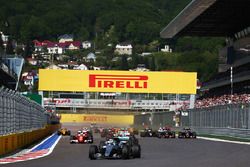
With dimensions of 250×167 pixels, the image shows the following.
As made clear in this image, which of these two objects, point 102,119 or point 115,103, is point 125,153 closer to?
point 115,103

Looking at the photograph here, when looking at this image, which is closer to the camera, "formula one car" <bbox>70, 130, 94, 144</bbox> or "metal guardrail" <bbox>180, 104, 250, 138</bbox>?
"formula one car" <bbox>70, 130, 94, 144</bbox>

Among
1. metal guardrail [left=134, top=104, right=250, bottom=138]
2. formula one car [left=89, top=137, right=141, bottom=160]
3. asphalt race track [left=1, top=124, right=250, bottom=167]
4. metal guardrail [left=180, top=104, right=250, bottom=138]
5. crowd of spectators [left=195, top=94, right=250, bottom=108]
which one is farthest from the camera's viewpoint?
crowd of spectators [left=195, top=94, right=250, bottom=108]

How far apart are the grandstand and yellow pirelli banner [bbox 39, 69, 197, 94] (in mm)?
5180

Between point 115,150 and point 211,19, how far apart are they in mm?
52626

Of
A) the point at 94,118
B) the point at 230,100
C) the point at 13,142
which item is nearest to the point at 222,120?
the point at 230,100

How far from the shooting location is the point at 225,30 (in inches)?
3310

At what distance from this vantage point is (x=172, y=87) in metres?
87.9

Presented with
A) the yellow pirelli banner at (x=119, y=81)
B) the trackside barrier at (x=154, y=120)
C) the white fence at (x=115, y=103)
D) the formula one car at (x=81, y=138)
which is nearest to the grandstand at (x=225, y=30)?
the yellow pirelli banner at (x=119, y=81)

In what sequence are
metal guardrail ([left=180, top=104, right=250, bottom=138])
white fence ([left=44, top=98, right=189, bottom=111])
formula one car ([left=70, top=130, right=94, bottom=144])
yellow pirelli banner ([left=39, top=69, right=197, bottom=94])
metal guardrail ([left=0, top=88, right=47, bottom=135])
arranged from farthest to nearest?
1. white fence ([left=44, top=98, right=189, bottom=111])
2. yellow pirelli banner ([left=39, top=69, right=197, bottom=94])
3. metal guardrail ([left=180, top=104, right=250, bottom=138])
4. formula one car ([left=70, top=130, right=94, bottom=144])
5. metal guardrail ([left=0, top=88, right=47, bottom=135])

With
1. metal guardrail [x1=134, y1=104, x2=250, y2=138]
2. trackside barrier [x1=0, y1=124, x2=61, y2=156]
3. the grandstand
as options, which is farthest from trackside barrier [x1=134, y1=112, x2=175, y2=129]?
trackside barrier [x1=0, y1=124, x2=61, y2=156]

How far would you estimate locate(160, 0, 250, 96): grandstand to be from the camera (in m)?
64.4

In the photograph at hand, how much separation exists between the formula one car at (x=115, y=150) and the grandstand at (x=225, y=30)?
1616 inches

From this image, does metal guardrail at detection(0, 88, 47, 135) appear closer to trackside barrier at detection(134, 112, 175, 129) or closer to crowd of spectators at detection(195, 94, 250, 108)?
crowd of spectators at detection(195, 94, 250, 108)

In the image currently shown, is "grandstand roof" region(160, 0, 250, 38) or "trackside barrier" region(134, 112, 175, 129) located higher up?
"grandstand roof" region(160, 0, 250, 38)
